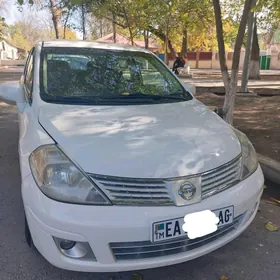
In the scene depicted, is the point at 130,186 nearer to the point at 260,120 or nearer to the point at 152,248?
the point at 152,248

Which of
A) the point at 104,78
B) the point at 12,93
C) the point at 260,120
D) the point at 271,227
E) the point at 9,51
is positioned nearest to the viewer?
the point at 271,227

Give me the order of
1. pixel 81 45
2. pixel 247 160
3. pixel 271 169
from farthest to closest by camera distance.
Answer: pixel 271 169 → pixel 81 45 → pixel 247 160

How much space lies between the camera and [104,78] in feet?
10.6

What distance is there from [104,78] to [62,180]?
154 cm

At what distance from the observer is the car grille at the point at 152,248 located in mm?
1878

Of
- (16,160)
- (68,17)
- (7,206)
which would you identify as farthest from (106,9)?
(7,206)

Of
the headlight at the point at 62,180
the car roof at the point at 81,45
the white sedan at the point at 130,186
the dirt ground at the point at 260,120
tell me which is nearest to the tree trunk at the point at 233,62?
the dirt ground at the point at 260,120

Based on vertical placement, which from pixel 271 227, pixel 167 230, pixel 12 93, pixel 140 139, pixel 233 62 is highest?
pixel 233 62

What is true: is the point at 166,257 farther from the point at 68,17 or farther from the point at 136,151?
the point at 68,17

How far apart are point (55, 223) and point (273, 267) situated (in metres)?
1.59

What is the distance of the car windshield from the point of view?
2926 millimetres

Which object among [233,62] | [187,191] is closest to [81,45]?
[187,191]

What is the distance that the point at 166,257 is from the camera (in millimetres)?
1964

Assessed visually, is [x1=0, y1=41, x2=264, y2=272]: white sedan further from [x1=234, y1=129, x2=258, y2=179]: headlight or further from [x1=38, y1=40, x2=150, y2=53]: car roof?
[x1=38, y1=40, x2=150, y2=53]: car roof
